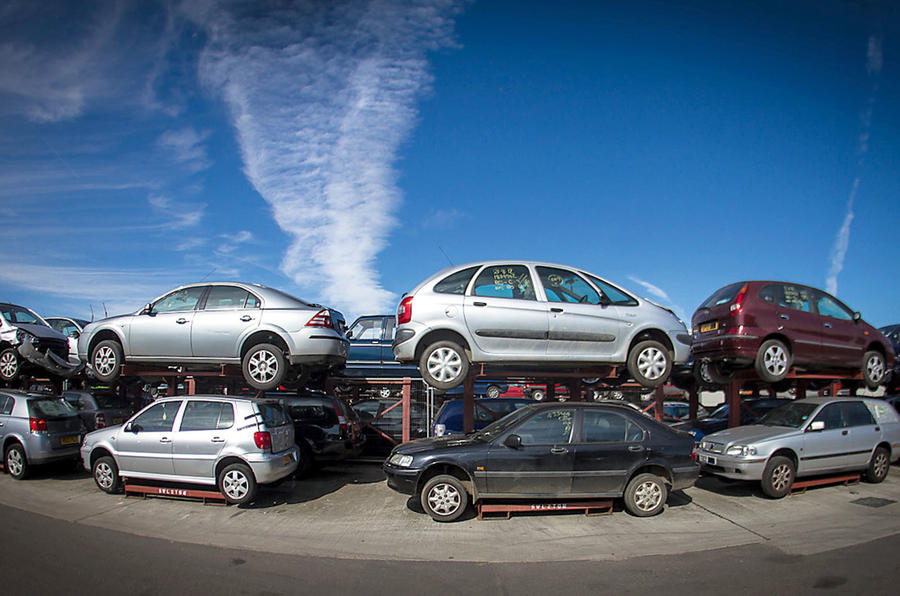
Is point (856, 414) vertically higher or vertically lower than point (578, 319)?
lower

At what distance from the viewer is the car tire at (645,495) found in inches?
239

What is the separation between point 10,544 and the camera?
492cm

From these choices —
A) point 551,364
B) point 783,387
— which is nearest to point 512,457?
point 551,364

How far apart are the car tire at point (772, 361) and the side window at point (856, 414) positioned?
3.23 feet

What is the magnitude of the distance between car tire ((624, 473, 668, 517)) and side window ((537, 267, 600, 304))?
95.6 inches

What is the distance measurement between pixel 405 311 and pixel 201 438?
317 centimetres

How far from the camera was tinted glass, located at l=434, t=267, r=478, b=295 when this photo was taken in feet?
22.3

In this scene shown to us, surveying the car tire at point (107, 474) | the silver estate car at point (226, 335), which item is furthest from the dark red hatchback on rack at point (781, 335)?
the car tire at point (107, 474)

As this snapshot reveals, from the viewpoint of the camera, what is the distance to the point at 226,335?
7418mm

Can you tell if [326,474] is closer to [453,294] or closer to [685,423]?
[453,294]

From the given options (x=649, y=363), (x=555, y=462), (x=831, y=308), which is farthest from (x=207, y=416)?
(x=831, y=308)

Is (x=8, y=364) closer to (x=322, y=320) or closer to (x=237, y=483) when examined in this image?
(x=237, y=483)

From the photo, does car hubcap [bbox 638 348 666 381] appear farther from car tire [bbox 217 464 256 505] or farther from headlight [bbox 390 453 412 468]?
car tire [bbox 217 464 256 505]

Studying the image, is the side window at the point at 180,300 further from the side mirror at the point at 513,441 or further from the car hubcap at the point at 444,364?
the side mirror at the point at 513,441
